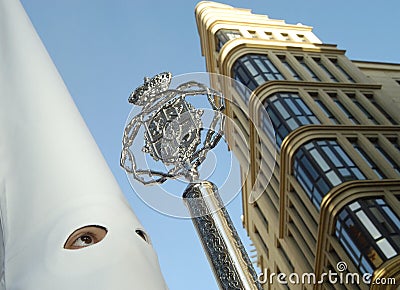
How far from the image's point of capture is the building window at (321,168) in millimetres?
19281

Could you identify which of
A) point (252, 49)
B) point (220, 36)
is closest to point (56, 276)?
point (252, 49)

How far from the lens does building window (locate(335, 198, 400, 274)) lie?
16500 millimetres

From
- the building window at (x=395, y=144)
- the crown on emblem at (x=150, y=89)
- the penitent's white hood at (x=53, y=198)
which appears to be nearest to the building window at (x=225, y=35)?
the building window at (x=395, y=144)

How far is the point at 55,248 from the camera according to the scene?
4.91ft

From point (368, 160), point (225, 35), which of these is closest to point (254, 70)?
point (225, 35)

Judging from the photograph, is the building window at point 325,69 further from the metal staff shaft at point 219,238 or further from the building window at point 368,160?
the metal staff shaft at point 219,238

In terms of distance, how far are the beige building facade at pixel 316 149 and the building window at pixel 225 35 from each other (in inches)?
2.2

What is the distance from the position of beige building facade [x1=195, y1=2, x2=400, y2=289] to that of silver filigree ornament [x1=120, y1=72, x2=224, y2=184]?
10.0 metres

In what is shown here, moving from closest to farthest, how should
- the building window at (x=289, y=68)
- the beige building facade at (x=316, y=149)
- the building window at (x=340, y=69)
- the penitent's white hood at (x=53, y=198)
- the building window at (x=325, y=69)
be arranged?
the penitent's white hood at (x=53, y=198) < the beige building facade at (x=316, y=149) < the building window at (x=289, y=68) < the building window at (x=325, y=69) < the building window at (x=340, y=69)

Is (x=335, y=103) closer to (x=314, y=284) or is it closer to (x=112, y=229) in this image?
(x=314, y=284)

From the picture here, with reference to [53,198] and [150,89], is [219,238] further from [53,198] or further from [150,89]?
[150,89]

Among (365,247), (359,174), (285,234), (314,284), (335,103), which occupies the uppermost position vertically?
(335,103)

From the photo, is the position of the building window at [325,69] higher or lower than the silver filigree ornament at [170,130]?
higher

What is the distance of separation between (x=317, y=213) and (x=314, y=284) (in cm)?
320
